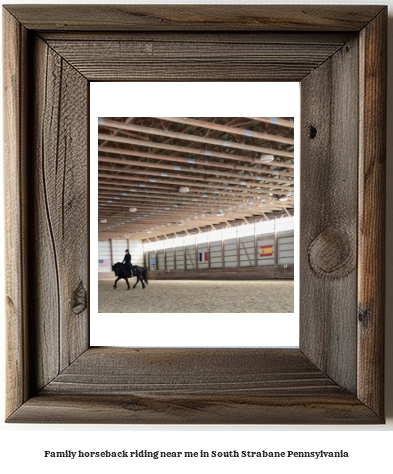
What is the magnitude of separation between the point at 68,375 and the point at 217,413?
206 millimetres

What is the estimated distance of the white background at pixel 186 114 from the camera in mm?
692

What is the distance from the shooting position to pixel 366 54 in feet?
2.16

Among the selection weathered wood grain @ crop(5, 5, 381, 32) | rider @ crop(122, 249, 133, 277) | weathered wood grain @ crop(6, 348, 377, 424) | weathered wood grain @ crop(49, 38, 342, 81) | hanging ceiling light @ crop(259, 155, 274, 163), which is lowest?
weathered wood grain @ crop(6, 348, 377, 424)

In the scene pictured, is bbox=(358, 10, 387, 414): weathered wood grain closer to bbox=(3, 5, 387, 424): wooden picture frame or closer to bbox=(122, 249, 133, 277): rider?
bbox=(3, 5, 387, 424): wooden picture frame

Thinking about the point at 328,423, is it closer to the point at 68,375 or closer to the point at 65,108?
the point at 68,375

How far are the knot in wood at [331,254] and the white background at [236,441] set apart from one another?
67 mm

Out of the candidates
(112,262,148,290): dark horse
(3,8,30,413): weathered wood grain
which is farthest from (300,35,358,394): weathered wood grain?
(3,8,30,413): weathered wood grain

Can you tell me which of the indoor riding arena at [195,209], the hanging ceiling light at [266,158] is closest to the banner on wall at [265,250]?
the indoor riding arena at [195,209]

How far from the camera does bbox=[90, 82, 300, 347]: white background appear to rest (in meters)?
0.69

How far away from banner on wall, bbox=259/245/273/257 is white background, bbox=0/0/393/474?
16cm

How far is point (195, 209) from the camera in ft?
2.35

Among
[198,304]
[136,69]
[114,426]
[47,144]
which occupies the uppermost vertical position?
[136,69]

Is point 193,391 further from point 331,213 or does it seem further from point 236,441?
point 331,213

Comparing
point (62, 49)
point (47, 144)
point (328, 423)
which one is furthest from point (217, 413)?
point (62, 49)
